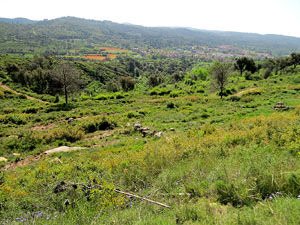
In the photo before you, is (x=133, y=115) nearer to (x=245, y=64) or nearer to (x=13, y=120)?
(x=13, y=120)

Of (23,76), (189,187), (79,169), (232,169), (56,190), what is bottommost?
(23,76)

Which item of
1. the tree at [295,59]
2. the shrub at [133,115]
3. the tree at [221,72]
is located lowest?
the shrub at [133,115]

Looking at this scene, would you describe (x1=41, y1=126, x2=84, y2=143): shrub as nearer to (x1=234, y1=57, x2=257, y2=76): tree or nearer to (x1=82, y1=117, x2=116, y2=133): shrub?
(x1=82, y1=117, x2=116, y2=133): shrub

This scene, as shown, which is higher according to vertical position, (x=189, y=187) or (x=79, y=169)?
(x=189, y=187)

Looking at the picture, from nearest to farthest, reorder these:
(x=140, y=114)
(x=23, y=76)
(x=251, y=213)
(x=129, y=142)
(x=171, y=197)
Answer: (x=251, y=213) → (x=171, y=197) → (x=129, y=142) → (x=140, y=114) → (x=23, y=76)

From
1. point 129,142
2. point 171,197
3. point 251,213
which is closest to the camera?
point 251,213

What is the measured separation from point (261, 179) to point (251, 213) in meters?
1.27

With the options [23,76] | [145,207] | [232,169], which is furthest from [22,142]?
[23,76]

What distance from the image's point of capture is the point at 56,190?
519cm

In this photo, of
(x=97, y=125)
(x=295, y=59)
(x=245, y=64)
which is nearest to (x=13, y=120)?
(x=97, y=125)

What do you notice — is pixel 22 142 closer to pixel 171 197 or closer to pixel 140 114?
pixel 140 114

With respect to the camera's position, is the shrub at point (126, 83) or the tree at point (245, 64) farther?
the shrub at point (126, 83)

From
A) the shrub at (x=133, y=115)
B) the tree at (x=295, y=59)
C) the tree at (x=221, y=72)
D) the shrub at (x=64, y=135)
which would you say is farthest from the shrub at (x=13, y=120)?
the tree at (x=295, y=59)

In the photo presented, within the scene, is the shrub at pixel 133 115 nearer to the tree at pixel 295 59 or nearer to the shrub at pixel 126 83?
the shrub at pixel 126 83
